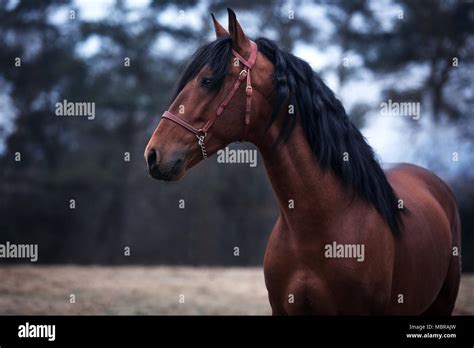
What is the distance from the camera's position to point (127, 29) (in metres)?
14.1

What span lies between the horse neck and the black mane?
5 cm

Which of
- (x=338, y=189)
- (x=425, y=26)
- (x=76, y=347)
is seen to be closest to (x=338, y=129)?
(x=338, y=189)

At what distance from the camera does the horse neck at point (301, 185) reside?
9.96 feet

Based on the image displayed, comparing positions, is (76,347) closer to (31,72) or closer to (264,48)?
(264,48)

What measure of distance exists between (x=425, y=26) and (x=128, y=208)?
8760 millimetres

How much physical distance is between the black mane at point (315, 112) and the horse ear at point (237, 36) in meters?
0.04
